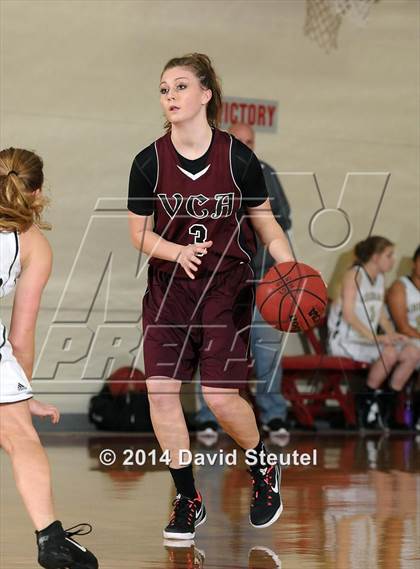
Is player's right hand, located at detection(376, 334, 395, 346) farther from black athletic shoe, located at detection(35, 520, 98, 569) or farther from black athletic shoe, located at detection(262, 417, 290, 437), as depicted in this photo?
black athletic shoe, located at detection(35, 520, 98, 569)

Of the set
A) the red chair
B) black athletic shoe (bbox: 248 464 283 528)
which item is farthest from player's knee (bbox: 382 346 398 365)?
black athletic shoe (bbox: 248 464 283 528)

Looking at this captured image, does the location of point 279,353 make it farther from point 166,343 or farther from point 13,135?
point 166,343

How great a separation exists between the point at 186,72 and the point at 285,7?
468 cm

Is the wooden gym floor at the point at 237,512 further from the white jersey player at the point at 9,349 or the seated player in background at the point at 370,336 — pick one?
the seated player in background at the point at 370,336

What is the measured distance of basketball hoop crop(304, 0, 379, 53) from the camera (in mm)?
9383

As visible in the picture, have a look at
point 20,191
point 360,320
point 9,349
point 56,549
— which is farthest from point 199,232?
point 360,320

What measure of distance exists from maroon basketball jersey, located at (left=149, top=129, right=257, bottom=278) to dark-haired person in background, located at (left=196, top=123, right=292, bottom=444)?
3.66 m

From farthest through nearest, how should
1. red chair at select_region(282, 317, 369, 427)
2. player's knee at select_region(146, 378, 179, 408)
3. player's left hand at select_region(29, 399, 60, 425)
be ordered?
red chair at select_region(282, 317, 369, 427) → player's knee at select_region(146, 378, 179, 408) → player's left hand at select_region(29, 399, 60, 425)

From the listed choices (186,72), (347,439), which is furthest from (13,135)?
(186,72)

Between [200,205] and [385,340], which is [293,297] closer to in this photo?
[200,205]

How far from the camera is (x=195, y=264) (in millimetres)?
4797

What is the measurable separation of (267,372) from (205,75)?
4151mm

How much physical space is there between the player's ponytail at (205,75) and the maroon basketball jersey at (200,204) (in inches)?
8.2

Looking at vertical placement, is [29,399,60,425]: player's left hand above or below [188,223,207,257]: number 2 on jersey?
below
